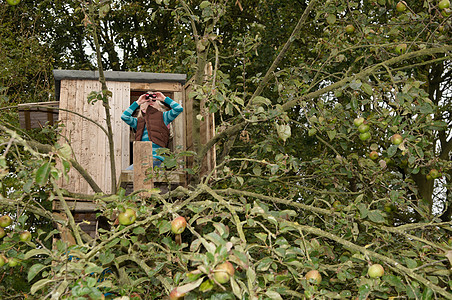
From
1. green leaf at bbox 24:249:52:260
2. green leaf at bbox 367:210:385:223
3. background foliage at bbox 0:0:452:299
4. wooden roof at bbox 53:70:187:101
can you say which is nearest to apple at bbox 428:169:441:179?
background foliage at bbox 0:0:452:299

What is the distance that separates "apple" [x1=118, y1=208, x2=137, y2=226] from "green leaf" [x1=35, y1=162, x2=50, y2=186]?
0.80 m

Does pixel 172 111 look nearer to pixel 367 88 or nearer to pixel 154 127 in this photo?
pixel 154 127

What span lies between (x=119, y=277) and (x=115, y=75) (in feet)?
13.3

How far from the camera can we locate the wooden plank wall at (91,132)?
6.18 meters

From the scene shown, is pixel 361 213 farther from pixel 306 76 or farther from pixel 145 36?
pixel 145 36

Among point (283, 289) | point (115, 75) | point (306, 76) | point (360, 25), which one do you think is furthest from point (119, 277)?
point (115, 75)

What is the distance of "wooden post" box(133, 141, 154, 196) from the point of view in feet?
13.1

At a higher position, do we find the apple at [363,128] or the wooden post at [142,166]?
the apple at [363,128]

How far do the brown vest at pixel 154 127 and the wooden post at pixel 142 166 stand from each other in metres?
1.71

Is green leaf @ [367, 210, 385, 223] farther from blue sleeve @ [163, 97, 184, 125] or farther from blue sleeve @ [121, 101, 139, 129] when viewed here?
blue sleeve @ [121, 101, 139, 129]

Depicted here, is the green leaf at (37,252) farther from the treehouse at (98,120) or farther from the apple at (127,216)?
the treehouse at (98,120)

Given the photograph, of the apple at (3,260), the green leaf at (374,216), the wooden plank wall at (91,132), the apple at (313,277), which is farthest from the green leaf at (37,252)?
the wooden plank wall at (91,132)

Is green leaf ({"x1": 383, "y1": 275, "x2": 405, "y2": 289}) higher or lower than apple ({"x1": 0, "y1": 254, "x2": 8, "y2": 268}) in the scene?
lower

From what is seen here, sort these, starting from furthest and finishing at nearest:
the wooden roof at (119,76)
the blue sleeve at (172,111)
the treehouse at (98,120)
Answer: the wooden roof at (119,76) → the treehouse at (98,120) → the blue sleeve at (172,111)
